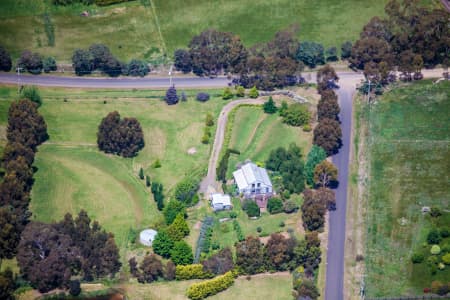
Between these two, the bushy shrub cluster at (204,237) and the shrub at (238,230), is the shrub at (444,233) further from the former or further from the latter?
the bushy shrub cluster at (204,237)

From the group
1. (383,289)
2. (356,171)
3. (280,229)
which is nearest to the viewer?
(383,289)

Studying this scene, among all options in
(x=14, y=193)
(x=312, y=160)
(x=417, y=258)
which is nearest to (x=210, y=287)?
(x=417, y=258)

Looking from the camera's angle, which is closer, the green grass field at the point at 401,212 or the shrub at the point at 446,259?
the green grass field at the point at 401,212

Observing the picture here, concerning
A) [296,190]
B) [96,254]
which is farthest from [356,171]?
[96,254]

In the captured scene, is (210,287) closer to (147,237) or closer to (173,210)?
(147,237)

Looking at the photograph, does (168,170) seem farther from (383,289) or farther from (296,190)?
(383,289)

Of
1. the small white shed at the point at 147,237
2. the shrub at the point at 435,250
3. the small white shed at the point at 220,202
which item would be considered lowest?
the shrub at the point at 435,250

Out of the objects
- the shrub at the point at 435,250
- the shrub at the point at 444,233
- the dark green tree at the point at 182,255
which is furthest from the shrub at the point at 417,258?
the dark green tree at the point at 182,255
